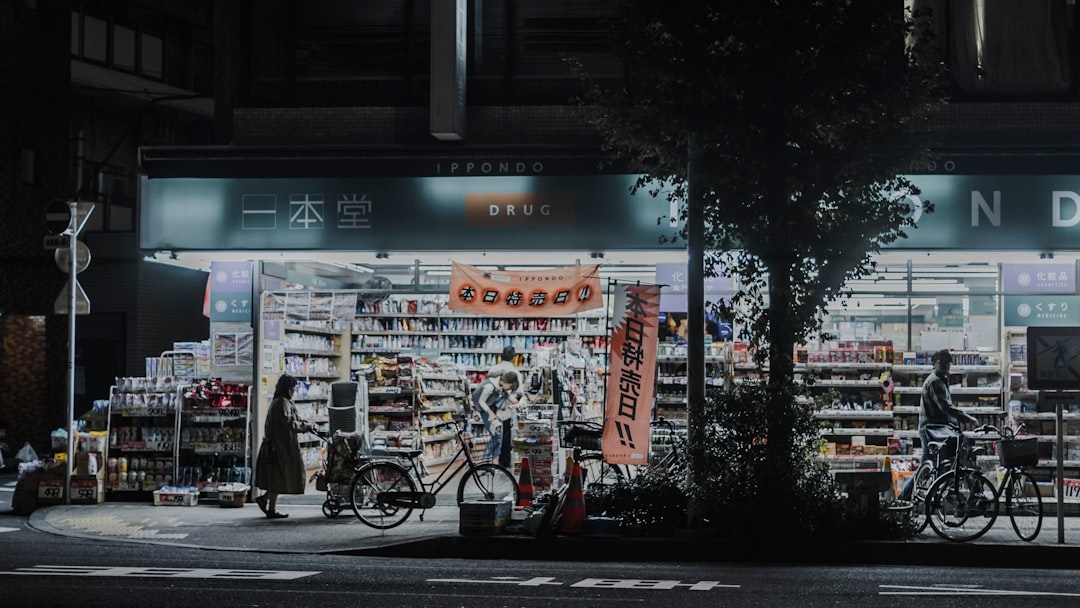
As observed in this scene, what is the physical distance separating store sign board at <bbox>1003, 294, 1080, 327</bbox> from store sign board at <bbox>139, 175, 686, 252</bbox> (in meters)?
5.46

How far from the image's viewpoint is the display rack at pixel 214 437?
17.9m

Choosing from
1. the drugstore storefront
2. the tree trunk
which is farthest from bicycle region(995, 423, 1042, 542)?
the drugstore storefront

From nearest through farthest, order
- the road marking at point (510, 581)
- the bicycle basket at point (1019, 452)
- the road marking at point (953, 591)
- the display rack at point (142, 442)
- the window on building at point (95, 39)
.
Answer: the road marking at point (953, 591) < the road marking at point (510, 581) < the bicycle basket at point (1019, 452) < the display rack at point (142, 442) < the window on building at point (95, 39)

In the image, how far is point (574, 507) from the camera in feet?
45.2

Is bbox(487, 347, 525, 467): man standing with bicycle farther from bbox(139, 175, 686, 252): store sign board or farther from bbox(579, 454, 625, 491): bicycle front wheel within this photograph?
bbox(139, 175, 686, 252): store sign board

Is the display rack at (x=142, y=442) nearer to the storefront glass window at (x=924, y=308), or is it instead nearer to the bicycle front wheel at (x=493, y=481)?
the bicycle front wheel at (x=493, y=481)

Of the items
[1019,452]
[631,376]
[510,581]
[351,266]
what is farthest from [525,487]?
[351,266]

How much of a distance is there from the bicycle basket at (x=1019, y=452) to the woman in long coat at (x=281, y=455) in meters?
8.63

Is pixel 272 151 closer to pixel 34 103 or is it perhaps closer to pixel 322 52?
pixel 322 52

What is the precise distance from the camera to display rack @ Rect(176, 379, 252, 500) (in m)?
17.9

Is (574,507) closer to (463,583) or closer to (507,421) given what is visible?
(463,583)

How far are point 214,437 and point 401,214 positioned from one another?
436 centimetres

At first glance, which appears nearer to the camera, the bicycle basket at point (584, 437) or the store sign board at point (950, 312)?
the bicycle basket at point (584, 437)

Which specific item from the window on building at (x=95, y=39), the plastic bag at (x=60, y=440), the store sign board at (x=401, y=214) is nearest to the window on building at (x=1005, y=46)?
the store sign board at (x=401, y=214)
